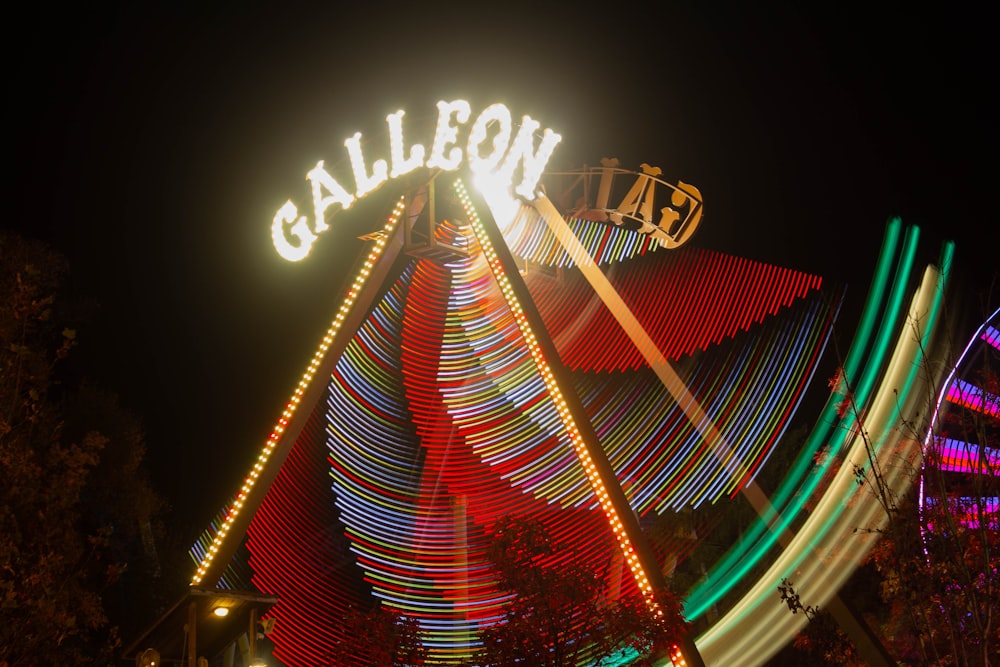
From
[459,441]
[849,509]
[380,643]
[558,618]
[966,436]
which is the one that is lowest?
[380,643]

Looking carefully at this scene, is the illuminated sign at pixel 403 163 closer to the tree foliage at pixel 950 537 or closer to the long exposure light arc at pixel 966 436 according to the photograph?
the tree foliage at pixel 950 537

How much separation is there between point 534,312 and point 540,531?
111 inches

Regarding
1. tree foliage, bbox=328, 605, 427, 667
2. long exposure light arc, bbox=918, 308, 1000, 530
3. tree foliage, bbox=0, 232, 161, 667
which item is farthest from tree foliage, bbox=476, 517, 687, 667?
tree foliage, bbox=0, 232, 161, 667

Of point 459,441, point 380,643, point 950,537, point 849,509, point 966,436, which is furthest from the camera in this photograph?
point 459,441

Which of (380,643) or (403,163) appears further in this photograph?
(403,163)

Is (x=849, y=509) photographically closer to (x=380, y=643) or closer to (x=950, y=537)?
(x=950, y=537)

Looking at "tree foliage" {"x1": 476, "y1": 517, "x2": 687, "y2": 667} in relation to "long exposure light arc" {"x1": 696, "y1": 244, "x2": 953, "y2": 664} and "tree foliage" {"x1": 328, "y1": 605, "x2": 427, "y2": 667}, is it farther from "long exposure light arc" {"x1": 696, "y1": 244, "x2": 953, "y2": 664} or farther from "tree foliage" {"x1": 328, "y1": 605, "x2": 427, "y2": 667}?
"long exposure light arc" {"x1": 696, "y1": 244, "x2": 953, "y2": 664}

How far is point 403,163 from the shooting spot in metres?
15.5

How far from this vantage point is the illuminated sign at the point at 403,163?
602 inches

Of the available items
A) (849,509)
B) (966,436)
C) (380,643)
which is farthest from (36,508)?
(966,436)

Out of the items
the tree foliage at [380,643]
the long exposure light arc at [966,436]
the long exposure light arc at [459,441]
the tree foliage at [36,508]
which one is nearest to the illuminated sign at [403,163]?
the long exposure light arc at [459,441]

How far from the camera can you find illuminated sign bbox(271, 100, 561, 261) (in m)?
15.3

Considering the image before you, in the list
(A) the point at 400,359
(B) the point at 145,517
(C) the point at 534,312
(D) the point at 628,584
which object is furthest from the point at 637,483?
(B) the point at 145,517

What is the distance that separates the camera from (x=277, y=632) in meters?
12.8
